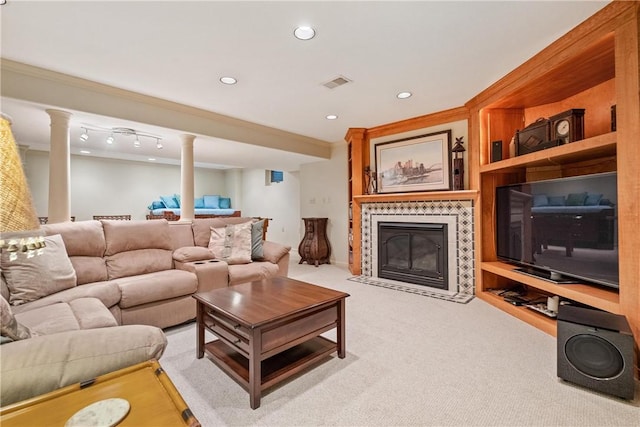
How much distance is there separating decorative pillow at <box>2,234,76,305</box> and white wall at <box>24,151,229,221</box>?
5.12 m

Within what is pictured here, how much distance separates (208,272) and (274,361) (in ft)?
4.42

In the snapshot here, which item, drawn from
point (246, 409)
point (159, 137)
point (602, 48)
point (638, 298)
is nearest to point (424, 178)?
point (602, 48)

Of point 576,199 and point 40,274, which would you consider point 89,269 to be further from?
point 576,199

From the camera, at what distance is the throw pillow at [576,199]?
2.35 m

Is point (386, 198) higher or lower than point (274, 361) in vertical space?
higher

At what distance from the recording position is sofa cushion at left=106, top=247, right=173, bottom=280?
277 centimetres

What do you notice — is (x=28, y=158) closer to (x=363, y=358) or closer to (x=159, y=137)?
(x=159, y=137)

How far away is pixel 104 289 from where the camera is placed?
234 centimetres

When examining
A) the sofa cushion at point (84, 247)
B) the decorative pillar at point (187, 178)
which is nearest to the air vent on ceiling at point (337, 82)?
the decorative pillar at point (187, 178)

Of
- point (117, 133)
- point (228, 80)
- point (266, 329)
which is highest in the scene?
point (228, 80)

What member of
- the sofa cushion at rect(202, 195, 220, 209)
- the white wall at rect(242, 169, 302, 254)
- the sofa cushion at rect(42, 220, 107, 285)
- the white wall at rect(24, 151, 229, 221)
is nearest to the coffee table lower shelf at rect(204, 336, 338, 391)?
the sofa cushion at rect(42, 220, 107, 285)

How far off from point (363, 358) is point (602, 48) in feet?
9.57

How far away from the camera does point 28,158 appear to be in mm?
6051

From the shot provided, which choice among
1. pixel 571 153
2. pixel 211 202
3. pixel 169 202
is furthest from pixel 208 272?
pixel 211 202
